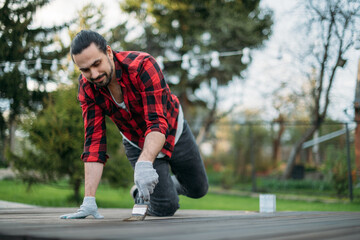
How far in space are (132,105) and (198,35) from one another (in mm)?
12469

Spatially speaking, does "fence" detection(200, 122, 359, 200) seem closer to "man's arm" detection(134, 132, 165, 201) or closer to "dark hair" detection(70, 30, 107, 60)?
"man's arm" detection(134, 132, 165, 201)

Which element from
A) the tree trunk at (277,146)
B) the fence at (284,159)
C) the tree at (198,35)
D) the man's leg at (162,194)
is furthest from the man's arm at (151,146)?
the tree at (198,35)

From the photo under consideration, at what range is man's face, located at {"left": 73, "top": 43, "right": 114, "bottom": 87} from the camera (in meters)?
1.87

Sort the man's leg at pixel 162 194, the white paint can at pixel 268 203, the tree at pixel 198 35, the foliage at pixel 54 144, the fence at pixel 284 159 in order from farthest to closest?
the tree at pixel 198 35
the fence at pixel 284 159
the foliage at pixel 54 144
the white paint can at pixel 268 203
the man's leg at pixel 162 194

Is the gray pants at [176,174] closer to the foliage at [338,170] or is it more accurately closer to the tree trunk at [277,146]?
the foliage at [338,170]

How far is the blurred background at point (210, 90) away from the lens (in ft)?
18.9

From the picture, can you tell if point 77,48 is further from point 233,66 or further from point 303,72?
point 233,66

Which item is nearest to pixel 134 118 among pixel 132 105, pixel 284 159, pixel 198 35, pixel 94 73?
pixel 132 105

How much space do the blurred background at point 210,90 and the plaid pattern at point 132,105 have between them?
130 inches

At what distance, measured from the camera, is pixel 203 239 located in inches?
37.6

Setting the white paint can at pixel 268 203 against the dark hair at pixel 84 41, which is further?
the white paint can at pixel 268 203

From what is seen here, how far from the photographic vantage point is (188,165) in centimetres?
281

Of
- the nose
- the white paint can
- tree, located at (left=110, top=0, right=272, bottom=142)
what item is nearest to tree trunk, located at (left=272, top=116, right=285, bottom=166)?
tree, located at (left=110, top=0, right=272, bottom=142)

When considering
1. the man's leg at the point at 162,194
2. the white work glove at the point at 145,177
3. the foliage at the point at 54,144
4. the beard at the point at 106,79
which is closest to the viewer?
the white work glove at the point at 145,177
